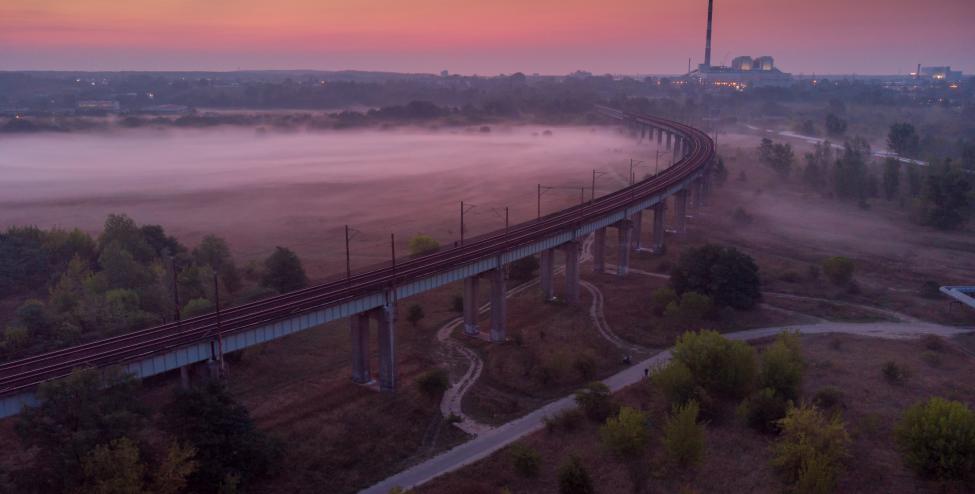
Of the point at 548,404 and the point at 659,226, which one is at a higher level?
the point at 659,226

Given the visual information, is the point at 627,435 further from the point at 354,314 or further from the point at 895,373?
the point at 895,373

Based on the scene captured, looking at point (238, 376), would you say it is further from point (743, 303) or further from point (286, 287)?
point (743, 303)

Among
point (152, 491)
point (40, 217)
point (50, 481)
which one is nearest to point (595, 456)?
point (152, 491)

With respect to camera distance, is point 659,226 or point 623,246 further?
point 659,226

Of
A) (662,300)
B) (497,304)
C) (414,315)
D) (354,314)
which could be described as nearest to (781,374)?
(662,300)

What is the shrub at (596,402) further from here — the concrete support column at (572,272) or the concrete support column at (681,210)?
the concrete support column at (681,210)

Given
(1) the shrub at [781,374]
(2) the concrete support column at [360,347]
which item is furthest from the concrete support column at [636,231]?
(2) the concrete support column at [360,347]

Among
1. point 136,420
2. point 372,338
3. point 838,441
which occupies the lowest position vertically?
point 372,338
